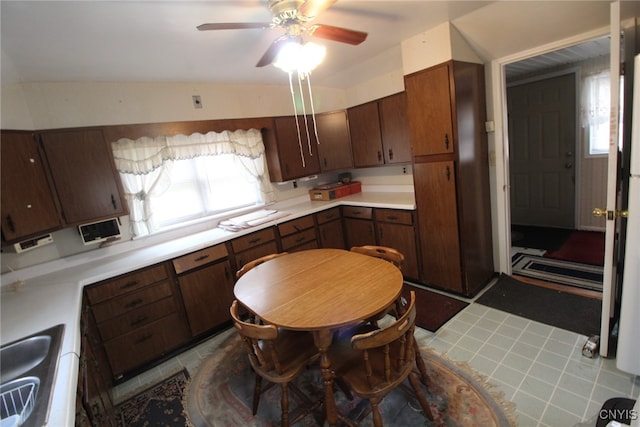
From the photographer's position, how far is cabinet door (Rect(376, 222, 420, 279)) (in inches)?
119

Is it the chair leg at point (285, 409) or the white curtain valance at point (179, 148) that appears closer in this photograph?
the chair leg at point (285, 409)

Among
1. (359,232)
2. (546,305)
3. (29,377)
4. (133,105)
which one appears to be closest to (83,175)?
(133,105)

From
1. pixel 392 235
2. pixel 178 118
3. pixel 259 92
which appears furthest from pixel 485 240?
pixel 178 118

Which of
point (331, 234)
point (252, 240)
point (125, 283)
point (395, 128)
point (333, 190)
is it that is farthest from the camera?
point (333, 190)

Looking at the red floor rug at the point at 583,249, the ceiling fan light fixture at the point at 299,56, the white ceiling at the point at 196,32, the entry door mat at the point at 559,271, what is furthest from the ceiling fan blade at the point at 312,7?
the red floor rug at the point at 583,249

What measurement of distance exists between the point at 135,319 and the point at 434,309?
248 cm

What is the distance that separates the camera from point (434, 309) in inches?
105

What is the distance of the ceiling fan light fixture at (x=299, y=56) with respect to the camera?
5.03ft

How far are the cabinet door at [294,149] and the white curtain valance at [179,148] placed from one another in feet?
0.83

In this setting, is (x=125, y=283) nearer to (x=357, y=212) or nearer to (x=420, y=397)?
(x=420, y=397)

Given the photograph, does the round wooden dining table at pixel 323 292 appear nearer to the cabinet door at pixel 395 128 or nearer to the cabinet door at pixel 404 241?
the cabinet door at pixel 404 241

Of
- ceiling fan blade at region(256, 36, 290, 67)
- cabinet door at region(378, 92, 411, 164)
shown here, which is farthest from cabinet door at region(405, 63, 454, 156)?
Answer: ceiling fan blade at region(256, 36, 290, 67)

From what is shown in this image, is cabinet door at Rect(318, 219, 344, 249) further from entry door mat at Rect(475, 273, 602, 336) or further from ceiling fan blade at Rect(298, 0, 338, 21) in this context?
ceiling fan blade at Rect(298, 0, 338, 21)

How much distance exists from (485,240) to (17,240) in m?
3.70
